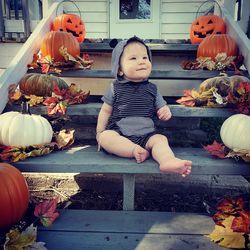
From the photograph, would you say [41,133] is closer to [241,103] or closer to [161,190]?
[161,190]

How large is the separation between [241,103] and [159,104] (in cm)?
50

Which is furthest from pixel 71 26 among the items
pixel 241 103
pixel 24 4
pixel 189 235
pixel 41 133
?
pixel 189 235

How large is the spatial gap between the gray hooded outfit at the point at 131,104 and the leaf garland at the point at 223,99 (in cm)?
24

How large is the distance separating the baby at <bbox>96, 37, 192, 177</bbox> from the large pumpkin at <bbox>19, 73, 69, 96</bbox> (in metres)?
0.41

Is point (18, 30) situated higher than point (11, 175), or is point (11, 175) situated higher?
point (18, 30)

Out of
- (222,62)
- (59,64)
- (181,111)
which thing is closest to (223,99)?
(181,111)

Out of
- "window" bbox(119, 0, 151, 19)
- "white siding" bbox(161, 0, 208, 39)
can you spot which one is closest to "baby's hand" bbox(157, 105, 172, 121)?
"white siding" bbox(161, 0, 208, 39)

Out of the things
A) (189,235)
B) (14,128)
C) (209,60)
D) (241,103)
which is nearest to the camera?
(189,235)

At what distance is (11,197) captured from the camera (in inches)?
54.8

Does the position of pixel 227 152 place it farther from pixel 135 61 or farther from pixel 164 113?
pixel 135 61

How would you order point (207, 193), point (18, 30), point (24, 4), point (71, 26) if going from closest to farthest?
Result: point (207, 193) → point (71, 26) → point (24, 4) → point (18, 30)

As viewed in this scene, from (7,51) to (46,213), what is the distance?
278cm

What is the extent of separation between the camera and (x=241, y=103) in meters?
1.89

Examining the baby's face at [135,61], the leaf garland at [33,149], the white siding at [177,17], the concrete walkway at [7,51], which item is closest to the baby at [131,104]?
the baby's face at [135,61]
